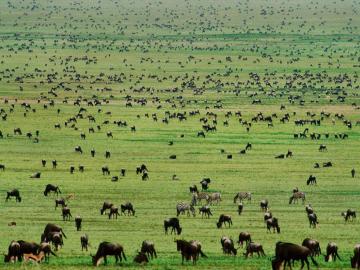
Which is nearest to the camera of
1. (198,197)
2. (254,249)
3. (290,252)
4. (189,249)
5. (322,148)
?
(290,252)

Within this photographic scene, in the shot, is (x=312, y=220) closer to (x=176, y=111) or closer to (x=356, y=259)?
(x=356, y=259)

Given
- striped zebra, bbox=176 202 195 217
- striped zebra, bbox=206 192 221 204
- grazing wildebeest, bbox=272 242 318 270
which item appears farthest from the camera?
striped zebra, bbox=206 192 221 204

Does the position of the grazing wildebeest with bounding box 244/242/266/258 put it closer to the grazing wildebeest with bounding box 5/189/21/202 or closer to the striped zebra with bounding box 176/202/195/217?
the striped zebra with bounding box 176/202/195/217

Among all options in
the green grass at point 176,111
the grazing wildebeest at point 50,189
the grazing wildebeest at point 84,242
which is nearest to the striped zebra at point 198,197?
the green grass at point 176,111

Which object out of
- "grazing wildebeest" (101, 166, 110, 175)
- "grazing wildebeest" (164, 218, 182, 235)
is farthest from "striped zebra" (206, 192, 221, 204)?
"grazing wildebeest" (101, 166, 110, 175)

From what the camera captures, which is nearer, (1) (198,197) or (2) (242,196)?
(1) (198,197)

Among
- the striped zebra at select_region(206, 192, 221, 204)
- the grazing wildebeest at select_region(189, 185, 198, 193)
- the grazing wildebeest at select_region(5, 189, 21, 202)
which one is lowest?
the striped zebra at select_region(206, 192, 221, 204)

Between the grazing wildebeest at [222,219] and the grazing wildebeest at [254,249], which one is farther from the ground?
the grazing wildebeest at [222,219]

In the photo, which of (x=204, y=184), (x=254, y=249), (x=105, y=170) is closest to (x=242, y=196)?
(x=204, y=184)

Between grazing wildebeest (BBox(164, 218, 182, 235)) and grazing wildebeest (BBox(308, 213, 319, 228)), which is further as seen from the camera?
grazing wildebeest (BBox(308, 213, 319, 228))

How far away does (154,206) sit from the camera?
45281 mm

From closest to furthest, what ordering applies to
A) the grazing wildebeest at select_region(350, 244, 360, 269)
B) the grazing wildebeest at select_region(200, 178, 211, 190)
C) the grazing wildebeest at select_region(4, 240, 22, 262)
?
the grazing wildebeest at select_region(350, 244, 360, 269) < the grazing wildebeest at select_region(4, 240, 22, 262) < the grazing wildebeest at select_region(200, 178, 211, 190)

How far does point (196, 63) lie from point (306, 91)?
2794 centimetres

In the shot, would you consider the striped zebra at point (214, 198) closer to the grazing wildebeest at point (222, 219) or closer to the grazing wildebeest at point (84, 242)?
the grazing wildebeest at point (222, 219)
